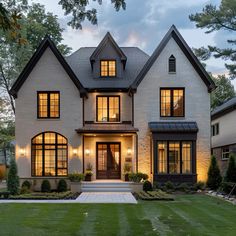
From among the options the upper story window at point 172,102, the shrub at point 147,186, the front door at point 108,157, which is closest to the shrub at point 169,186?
the shrub at point 147,186

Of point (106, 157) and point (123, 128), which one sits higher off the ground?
point (123, 128)

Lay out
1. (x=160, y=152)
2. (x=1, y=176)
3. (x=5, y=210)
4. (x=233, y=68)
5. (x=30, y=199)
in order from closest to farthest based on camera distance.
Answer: (x=5, y=210)
(x=30, y=199)
(x=160, y=152)
(x=233, y=68)
(x=1, y=176)

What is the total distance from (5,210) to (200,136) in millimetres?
13793

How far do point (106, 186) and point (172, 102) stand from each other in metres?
6.36

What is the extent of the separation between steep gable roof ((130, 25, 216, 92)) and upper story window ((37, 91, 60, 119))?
4506 millimetres

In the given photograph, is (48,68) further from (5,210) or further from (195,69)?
(5,210)

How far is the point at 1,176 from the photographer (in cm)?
3822

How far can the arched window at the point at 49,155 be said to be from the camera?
2530 cm

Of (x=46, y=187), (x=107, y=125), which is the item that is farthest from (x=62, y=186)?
(x=107, y=125)

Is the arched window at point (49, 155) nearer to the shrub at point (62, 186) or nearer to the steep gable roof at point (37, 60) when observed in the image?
the shrub at point (62, 186)

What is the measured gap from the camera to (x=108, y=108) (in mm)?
26438

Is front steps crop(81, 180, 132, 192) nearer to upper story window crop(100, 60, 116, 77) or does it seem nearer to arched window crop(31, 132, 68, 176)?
arched window crop(31, 132, 68, 176)

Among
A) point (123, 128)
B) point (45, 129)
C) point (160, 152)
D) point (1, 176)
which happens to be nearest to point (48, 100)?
point (45, 129)

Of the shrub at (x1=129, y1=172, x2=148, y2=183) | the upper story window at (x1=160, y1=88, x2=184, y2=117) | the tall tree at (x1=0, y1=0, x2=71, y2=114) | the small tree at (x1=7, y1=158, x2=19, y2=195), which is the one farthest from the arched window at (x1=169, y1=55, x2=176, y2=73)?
the tall tree at (x1=0, y1=0, x2=71, y2=114)
